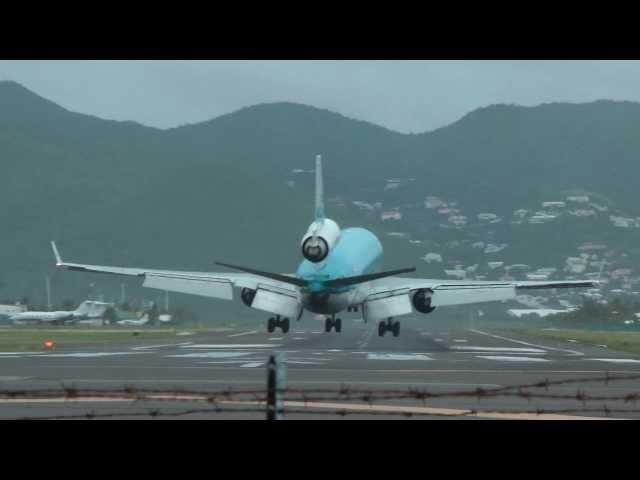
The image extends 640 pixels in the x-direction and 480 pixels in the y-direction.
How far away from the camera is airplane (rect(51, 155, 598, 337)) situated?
182 ft

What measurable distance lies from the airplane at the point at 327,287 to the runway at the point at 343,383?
7098 mm

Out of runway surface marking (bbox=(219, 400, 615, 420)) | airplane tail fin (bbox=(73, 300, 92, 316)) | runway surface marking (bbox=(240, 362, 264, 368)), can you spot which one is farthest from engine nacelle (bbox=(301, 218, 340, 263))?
airplane tail fin (bbox=(73, 300, 92, 316))

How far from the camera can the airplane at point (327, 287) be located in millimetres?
55594

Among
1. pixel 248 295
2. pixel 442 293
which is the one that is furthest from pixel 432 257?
pixel 248 295

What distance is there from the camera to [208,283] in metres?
60.1

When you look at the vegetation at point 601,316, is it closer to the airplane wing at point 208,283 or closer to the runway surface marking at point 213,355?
the airplane wing at point 208,283

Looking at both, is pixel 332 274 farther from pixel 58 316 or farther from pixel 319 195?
pixel 58 316

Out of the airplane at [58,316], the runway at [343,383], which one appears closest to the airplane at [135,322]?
the airplane at [58,316]

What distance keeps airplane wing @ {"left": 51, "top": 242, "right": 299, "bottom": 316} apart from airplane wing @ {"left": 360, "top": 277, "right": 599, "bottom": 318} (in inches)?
165

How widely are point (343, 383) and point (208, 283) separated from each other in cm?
3332

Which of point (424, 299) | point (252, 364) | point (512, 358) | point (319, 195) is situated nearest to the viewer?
point (252, 364)
